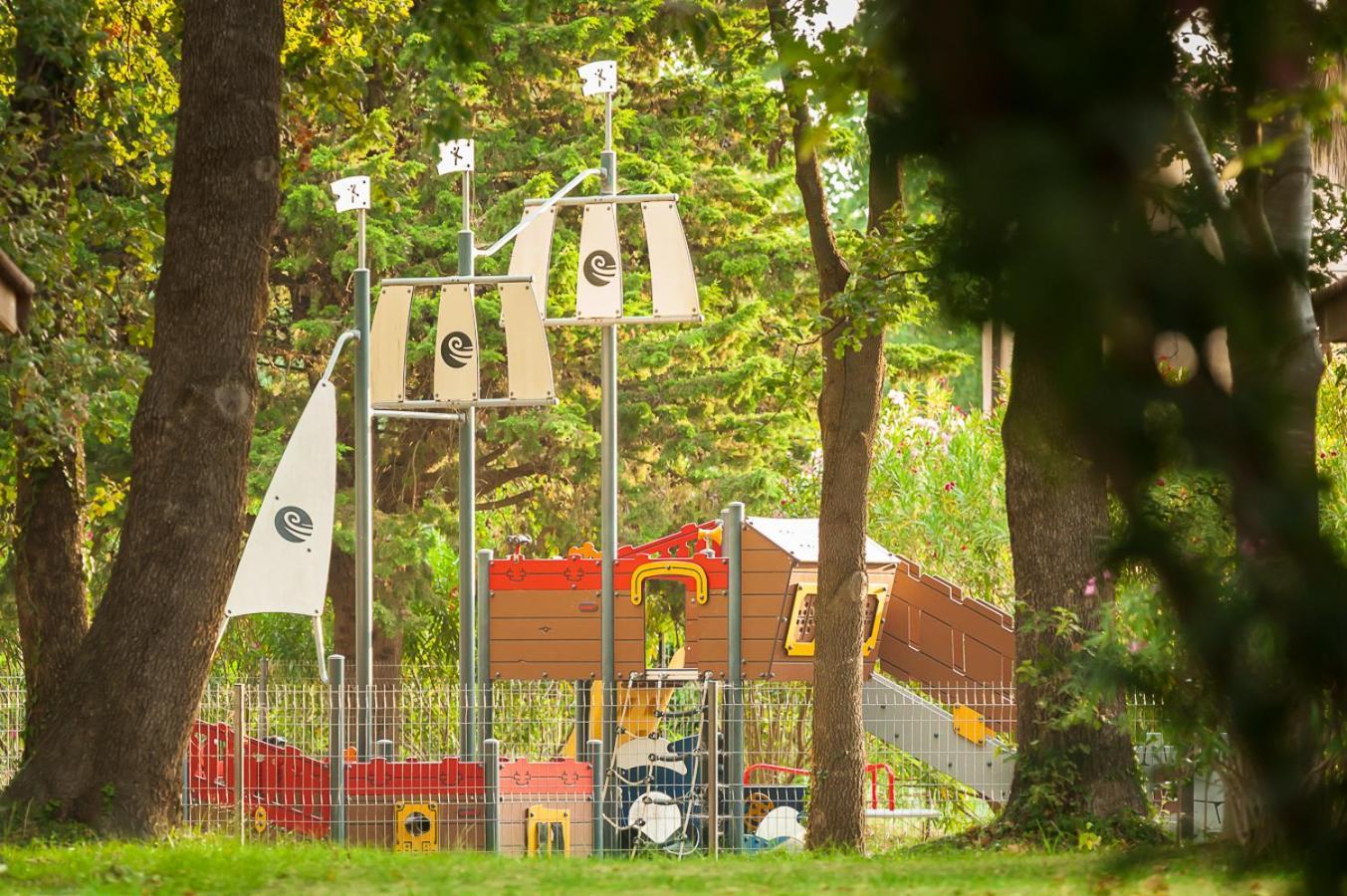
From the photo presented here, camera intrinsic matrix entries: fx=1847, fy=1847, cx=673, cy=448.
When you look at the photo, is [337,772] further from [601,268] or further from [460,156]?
[460,156]

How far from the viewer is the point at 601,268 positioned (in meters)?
16.6

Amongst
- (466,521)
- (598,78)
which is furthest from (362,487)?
(598,78)

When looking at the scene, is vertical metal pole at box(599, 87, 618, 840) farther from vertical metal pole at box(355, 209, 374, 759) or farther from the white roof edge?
vertical metal pole at box(355, 209, 374, 759)

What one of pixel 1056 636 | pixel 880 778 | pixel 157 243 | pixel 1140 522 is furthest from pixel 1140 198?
pixel 880 778

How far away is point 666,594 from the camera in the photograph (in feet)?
89.5

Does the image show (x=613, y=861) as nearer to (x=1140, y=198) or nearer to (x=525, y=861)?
(x=525, y=861)

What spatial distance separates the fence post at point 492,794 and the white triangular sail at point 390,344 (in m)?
4.01

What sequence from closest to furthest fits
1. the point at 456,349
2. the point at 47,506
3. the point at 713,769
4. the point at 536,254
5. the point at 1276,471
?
the point at 1276,471 < the point at 47,506 < the point at 713,769 < the point at 456,349 < the point at 536,254

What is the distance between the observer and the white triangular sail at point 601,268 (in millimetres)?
16547

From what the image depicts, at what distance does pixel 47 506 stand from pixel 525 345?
4610 mm

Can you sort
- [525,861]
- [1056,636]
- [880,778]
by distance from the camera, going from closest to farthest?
[525,861], [1056,636], [880,778]

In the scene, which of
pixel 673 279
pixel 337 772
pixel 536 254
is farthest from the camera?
pixel 536 254

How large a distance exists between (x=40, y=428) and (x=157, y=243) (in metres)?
2.48

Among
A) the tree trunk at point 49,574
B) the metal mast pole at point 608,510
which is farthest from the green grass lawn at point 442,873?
the metal mast pole at point 608,510
